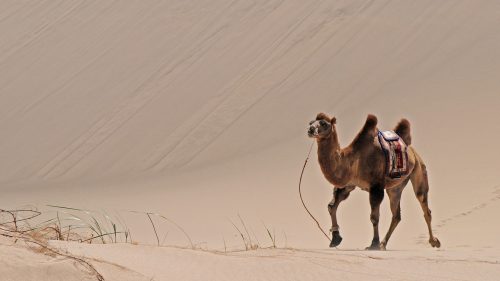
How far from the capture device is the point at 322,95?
17156 millimetres

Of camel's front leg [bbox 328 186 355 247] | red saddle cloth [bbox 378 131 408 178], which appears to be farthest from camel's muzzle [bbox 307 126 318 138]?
red saddle cloth [bbox 378 131 408 178]

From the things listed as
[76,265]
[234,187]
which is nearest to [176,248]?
[76,265]

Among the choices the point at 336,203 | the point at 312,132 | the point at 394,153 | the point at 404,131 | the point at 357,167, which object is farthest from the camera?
the point at 404,131

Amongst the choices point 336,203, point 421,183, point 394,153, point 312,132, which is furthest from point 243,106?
point 312,132

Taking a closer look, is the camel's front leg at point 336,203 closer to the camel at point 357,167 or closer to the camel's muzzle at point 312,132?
the camel at point 357,167

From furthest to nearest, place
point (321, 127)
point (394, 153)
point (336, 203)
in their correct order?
point (394, 153) → point (336, 203) → point (321, 127)

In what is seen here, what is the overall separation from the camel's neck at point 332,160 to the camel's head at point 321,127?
0.05 meters

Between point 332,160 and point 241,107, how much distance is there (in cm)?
959

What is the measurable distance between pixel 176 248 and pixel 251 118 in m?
12.6

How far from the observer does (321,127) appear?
7.75 m

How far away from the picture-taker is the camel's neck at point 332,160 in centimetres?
781

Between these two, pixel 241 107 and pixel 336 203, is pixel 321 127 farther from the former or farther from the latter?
pixel 241 107

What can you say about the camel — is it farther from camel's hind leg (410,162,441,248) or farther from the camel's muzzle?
camel's hind leg (410,162,441,248)

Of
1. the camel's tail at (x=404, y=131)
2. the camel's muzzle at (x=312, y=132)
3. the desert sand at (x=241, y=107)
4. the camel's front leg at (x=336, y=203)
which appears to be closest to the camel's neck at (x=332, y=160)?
the camel's muzzle at (x=312, y=132)
